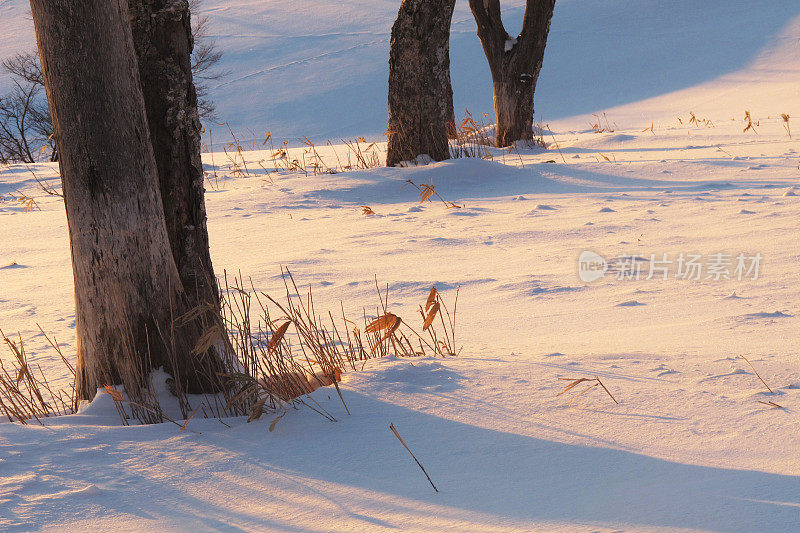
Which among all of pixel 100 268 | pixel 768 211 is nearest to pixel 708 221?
pixel 768 211

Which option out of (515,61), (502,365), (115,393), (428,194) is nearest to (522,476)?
(502,365)

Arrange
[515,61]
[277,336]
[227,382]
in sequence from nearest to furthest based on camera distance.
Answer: [277,336] < [227,382] < [515,61]

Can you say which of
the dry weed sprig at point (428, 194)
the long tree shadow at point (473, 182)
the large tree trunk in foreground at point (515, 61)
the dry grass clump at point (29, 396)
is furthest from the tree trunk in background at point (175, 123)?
the large tree trunk in foreground at point (515, 61)

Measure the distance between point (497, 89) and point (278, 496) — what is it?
7818mm

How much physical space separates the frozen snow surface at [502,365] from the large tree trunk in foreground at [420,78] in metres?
0.41

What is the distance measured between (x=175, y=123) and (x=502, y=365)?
1.34 m

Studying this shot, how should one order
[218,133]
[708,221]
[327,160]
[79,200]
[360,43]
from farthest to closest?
[360,43] → [218,133] → [327,160] → [708,221] → [79,200]

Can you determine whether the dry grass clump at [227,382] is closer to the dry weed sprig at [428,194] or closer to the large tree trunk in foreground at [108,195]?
the large tree trunk in foreground at [108,195]

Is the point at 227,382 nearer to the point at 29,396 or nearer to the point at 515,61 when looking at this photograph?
the point at 29,396

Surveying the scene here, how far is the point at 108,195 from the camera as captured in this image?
2.16 metres

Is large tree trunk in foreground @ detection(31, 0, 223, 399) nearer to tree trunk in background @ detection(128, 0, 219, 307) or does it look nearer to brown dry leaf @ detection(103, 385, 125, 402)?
brown dry leaf @ detection(103, 385, 125, 402)

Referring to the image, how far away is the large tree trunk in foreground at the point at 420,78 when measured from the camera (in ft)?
21.6

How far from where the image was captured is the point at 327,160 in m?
9.51

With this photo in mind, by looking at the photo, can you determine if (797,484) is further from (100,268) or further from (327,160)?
(327,160)
